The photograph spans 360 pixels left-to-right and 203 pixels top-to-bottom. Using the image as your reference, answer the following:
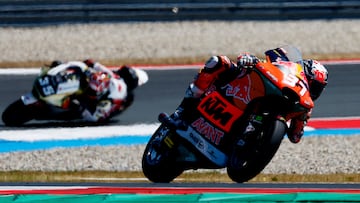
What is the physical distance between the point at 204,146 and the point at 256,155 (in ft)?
2.58

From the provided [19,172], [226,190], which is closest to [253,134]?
[226,190]

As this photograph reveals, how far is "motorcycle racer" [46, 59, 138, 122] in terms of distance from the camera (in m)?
13.3

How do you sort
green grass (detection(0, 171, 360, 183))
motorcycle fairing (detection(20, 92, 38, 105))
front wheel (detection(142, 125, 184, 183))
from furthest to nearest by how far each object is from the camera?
1. motorcycle fairing (detection(20, 92, 38, 105))
2. green grass (detection(0, 171, 360, 183))
3. front wheel (detection(142, 125, 184, 183))

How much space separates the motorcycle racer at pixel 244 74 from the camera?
8.77m

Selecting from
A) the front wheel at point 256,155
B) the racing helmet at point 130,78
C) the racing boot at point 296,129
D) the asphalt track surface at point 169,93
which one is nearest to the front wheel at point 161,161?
the front wheel at point 256,155

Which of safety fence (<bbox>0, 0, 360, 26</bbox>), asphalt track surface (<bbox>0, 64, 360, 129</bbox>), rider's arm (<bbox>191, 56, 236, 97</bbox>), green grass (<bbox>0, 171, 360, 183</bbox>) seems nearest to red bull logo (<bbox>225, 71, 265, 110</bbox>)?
rider's arm (<bbox>191, 56, 236, 97</bbox>)

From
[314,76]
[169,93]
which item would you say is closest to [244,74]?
[314,76]

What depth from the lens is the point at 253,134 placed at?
845 cm

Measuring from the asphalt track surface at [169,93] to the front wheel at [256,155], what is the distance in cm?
545

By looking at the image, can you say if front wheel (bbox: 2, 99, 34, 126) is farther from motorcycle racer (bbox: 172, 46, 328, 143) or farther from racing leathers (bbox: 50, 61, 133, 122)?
motorcycle racer (bbox: 172, 46, 328, 143)

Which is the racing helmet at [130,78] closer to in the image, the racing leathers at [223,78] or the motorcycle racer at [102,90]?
the motorcycle racer at [102,90]

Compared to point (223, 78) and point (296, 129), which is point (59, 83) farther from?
point (296, 129)

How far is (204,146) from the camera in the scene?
29.3 feet

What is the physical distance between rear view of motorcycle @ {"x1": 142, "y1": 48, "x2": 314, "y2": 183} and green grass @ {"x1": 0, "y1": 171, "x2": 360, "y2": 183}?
0.90m
